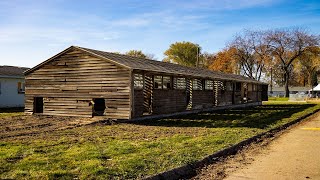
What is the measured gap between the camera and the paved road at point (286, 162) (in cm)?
713

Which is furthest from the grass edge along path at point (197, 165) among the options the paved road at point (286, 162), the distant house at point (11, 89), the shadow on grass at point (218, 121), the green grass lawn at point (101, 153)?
the distant house at point (11, 89)

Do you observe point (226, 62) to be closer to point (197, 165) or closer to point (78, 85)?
point (78, 85)

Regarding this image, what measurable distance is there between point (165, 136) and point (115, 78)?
7034mm

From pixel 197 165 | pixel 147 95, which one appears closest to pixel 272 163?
pixel 197 165

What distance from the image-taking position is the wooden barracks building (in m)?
18.5

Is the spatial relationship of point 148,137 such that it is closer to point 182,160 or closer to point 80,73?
point 182,160

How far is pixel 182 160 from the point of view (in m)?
8.06

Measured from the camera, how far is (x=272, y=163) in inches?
328

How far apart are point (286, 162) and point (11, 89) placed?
26630 millimetres

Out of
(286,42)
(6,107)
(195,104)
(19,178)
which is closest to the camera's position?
(19,178)

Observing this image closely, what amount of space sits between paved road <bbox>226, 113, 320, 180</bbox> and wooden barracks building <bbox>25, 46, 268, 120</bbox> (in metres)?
8.73

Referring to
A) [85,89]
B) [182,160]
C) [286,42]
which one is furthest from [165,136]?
[286,42]

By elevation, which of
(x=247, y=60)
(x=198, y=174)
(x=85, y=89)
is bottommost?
(x=198, y=174)

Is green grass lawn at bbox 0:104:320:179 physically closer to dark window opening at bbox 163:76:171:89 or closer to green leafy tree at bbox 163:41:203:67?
dark window opening at bbox 163:76:171:89
